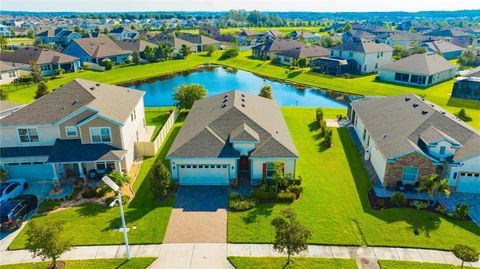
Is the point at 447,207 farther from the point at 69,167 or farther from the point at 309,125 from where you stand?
the point at 69,167

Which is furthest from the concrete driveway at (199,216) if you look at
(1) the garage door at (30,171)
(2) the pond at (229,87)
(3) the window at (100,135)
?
(2) the pond at (229,87)

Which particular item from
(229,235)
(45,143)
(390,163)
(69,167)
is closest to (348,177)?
(390,163)

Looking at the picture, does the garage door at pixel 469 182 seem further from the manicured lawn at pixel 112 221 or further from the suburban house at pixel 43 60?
the suburban house at pixel 43 60

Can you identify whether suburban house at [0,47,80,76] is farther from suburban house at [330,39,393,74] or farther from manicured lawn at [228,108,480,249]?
manicured lawn at [228,108,480,249]

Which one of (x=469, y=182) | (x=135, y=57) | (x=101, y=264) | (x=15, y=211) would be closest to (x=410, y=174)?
(x=469, y=182)

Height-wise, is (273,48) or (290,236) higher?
(273,48)

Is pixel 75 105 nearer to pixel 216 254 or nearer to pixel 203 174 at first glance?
pixel 203 174
